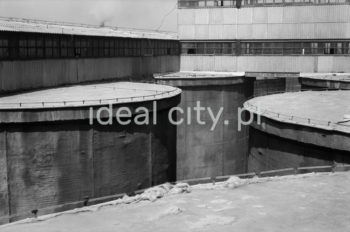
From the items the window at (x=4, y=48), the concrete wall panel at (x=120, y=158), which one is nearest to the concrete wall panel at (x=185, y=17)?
the window at (x=4, y=48)

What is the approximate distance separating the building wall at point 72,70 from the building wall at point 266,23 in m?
4.99

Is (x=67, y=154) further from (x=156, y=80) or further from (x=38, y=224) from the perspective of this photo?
(x=156, y=80)

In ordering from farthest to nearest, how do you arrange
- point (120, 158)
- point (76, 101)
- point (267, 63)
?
point (267, 63) → point (120, 158) → point (76, 101)

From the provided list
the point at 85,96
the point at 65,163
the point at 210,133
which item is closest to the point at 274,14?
the point at 210,133

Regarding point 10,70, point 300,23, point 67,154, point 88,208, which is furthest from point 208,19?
point 88,208

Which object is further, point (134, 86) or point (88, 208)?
point (134, 86)

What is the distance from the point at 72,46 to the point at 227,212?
22432 millimetres

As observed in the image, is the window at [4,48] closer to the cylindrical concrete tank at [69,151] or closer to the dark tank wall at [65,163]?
the cylindrical concrete tank at [69,151]

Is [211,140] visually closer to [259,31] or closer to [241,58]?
[241,58]

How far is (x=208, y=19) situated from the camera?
46.2 m

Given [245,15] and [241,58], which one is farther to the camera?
[241,58]

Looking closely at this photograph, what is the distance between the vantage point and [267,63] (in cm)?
4531

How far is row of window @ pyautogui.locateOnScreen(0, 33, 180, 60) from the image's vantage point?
1064 inches

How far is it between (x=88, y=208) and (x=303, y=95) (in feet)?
75.9
